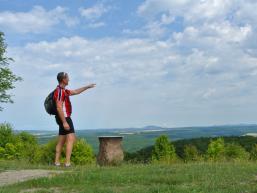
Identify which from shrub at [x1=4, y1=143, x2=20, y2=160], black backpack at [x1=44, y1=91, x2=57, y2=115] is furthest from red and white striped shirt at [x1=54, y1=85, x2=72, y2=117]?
shrub at [x1=4, y1=143, x2=20, y2=160]

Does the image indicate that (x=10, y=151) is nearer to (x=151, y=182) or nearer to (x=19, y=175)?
(x=19, y=175)

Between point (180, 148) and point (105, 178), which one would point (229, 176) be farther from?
point (180, 148)

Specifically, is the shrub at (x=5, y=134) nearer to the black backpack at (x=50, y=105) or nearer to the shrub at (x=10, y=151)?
the shrub at (x=10, y=151)

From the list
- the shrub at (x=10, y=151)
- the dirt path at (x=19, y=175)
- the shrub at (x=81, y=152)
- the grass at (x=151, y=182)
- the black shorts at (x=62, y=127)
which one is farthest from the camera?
the shrub at (x=81, y=152)

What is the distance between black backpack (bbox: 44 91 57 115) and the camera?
12.9m

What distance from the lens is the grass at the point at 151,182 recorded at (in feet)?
30.7

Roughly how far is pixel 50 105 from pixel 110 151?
280 cm

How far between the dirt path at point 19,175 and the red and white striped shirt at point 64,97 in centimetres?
166

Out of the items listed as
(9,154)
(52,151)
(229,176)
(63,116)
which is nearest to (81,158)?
(52,151)

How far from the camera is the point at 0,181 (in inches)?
451

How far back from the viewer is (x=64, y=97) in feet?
42.5

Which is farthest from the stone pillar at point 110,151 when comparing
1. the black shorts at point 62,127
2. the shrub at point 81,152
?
the shrub at point 81,152

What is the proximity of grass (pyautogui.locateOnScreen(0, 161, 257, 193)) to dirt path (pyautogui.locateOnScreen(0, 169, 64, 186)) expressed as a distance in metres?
0.72

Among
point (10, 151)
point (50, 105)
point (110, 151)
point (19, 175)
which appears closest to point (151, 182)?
point (19, 175)
